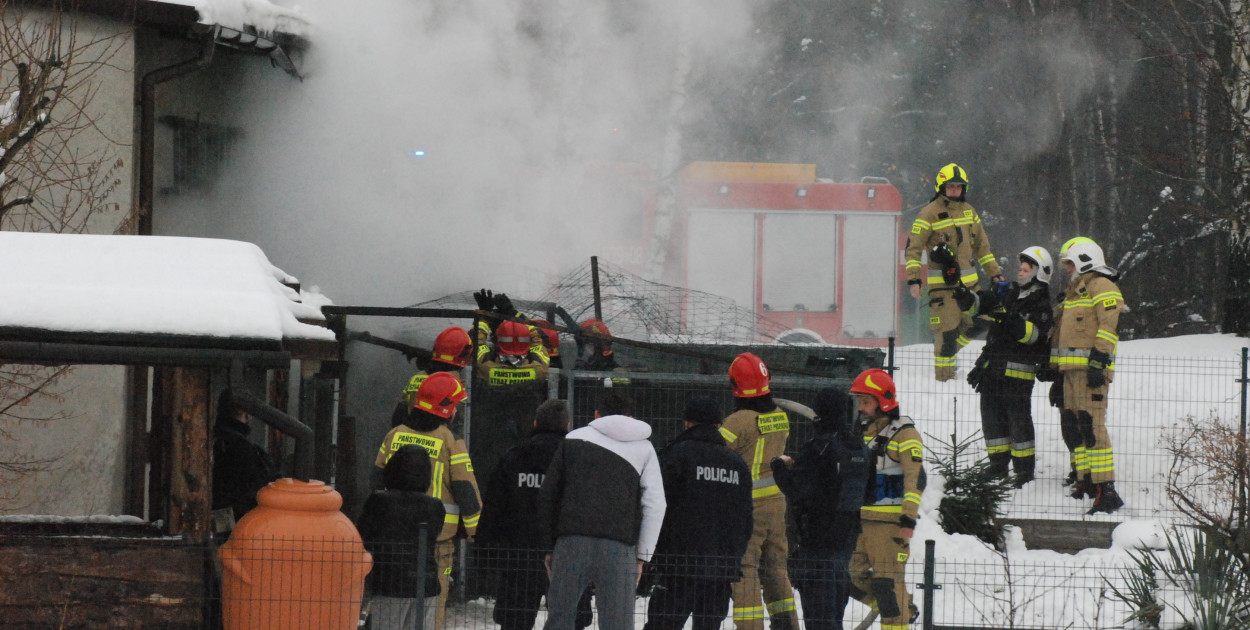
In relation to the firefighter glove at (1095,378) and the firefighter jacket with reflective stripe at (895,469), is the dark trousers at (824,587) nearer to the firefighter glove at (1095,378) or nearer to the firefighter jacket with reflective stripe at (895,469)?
the firefighter jacket with reflective stripe at (895,469)

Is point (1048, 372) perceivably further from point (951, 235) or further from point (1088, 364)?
point (951, 235)

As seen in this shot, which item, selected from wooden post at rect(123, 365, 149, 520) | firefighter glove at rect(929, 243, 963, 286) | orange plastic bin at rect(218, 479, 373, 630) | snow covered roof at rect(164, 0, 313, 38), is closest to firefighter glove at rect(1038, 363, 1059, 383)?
firefighter glove at rect(929, 243, 963, 286)

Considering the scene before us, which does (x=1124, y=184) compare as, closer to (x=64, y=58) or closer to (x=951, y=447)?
(x=951, y=447)

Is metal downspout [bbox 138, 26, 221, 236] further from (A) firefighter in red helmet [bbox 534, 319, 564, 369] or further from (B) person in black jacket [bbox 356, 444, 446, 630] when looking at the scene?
(B) person in black jacket [bbox 356, 444, 446, 630]

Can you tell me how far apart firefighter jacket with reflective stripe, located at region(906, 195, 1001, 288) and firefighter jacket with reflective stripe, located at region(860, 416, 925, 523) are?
357cm

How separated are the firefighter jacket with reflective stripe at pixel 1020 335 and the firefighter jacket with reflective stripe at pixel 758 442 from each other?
2.66 m

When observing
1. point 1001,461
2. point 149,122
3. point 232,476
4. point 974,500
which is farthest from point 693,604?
point 149,122

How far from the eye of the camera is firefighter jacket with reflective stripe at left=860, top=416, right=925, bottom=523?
24.5ft

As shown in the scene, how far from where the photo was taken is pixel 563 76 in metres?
15.9

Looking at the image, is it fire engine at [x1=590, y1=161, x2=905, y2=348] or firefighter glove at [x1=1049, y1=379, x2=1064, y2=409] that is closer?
firefighter glove at [x1=1049, y1=379, x2=1064, y2=409]

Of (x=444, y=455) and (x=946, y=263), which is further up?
(x=946, y=263)

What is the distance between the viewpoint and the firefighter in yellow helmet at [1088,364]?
933 centimetres

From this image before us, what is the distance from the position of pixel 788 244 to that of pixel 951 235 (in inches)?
254

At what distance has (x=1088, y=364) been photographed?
30.8 feet
